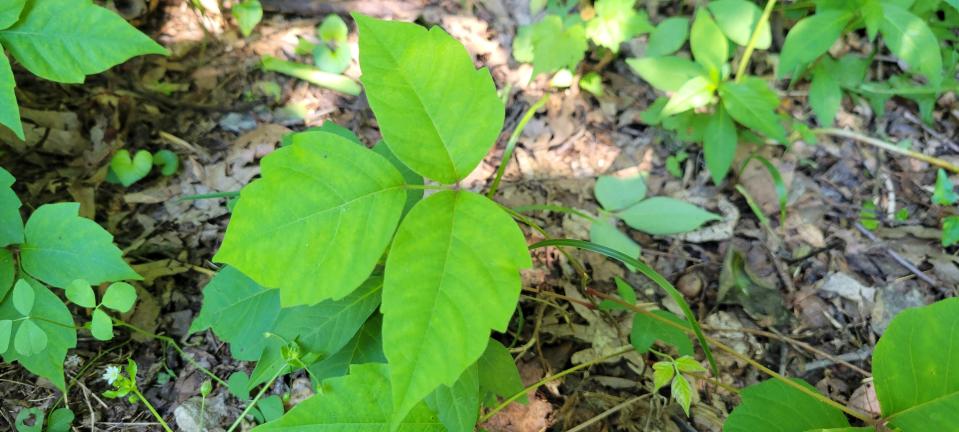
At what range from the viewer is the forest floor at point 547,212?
1.92 meters

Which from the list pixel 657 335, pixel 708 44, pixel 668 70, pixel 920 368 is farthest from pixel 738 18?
pixel 920 368

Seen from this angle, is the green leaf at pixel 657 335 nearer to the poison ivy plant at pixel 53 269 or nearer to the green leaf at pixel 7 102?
the poison ivy plant at pixel 53 269

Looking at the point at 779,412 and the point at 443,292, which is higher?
the point at 443,292

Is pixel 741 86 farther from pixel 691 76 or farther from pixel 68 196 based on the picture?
pixel 68 196

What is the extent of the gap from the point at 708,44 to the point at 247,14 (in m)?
2.12

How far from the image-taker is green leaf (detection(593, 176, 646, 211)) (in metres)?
2.48

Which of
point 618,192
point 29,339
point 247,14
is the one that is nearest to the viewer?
point 29,339

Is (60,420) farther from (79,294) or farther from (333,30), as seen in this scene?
(333,30)

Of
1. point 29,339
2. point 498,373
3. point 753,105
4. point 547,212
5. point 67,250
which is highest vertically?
point 753,105

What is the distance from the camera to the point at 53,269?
159 centimetres

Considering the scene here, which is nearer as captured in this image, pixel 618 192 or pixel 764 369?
pixel 764 369

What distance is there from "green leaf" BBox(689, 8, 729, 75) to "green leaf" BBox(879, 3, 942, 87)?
60 cm

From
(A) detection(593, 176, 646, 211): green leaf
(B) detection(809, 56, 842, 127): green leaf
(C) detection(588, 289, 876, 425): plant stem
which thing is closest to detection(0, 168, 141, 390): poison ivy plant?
(C) detection(588, 289, 876, 425): plant stem

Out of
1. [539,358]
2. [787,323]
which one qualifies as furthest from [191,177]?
[787,323]
